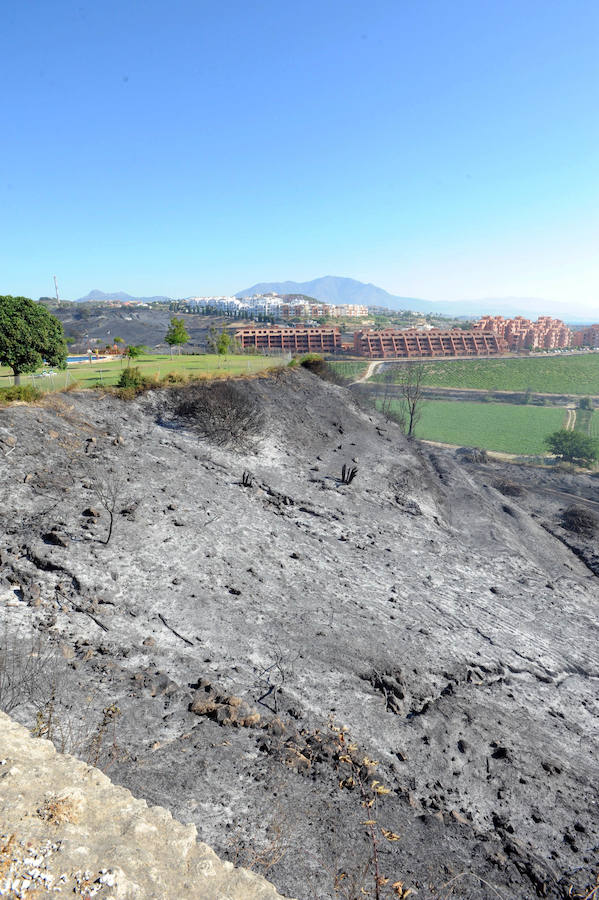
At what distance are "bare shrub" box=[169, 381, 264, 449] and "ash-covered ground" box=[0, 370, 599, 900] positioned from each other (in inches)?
30.5

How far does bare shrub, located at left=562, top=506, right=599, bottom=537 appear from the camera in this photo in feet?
80.6

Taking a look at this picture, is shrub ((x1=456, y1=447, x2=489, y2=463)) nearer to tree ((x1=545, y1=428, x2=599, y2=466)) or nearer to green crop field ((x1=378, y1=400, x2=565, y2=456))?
green crop field ((x1=378, y1=400, x2=565, y2=456))

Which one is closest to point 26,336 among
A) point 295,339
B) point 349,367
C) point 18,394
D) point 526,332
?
point 18,394

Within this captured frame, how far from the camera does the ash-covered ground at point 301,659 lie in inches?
240

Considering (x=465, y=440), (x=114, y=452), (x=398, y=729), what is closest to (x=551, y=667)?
(x=398, y=729)

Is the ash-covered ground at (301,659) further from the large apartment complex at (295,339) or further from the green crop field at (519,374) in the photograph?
the large apartment complex at (295,339)

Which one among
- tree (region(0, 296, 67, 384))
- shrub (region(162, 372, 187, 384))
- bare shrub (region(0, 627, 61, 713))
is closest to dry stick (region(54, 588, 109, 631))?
bare shrub (region(0, 627, 61, 713))

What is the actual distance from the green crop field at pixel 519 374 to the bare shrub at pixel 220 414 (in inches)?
2529

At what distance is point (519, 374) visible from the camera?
97125 millimetres

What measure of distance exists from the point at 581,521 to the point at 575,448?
81.2 feet

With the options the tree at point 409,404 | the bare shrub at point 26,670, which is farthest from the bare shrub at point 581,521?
the bare shrub at point 26,670

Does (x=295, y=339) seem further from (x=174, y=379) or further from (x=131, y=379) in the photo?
(x=131, y=379)

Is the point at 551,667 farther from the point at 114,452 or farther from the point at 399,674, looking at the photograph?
the point at 114,452

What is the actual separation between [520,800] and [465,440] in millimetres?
50988
